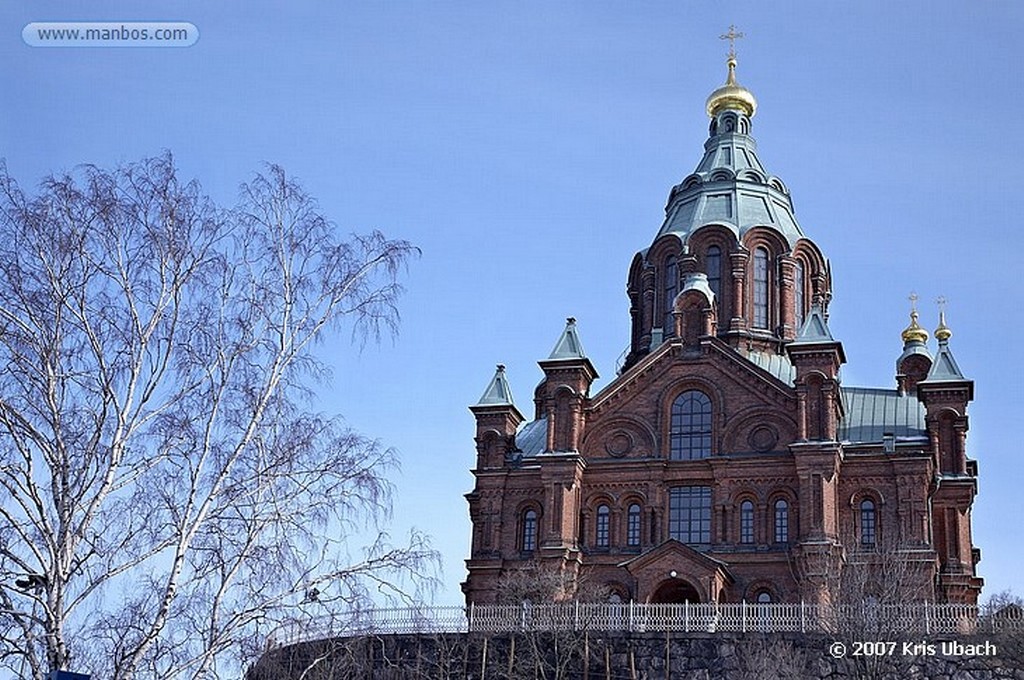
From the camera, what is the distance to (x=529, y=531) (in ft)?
158

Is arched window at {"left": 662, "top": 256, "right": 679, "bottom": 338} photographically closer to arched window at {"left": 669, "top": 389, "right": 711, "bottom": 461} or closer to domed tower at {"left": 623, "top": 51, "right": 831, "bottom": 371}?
domed tower at {"left": 623, "top": 51, "right": 831, "bottom": 371}

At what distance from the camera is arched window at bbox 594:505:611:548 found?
1839 inches

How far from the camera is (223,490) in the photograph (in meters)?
19.7

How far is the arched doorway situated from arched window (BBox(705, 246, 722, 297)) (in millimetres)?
13671

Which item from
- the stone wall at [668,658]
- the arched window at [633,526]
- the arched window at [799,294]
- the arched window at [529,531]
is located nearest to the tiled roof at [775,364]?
the arched window at [799,294]

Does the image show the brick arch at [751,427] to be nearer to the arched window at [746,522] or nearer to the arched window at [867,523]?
the arched window at [746,522]

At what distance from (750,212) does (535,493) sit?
15335mm

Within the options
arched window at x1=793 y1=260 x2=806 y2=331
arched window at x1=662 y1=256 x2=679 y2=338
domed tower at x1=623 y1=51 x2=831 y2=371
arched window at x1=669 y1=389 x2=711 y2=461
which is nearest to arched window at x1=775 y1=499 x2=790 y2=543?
arched window at x1=669 y1=389 x2=711 y2=461

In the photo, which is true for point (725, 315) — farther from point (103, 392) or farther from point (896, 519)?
point (103, 392)

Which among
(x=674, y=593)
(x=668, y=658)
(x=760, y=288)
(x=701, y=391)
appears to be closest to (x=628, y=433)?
(x=701, y=391)

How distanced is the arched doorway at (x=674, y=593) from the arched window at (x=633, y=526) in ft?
8.54

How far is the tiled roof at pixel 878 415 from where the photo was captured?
47094 millimetres

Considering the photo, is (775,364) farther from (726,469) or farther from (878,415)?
(726,469)

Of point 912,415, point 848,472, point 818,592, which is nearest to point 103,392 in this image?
point 818,592
